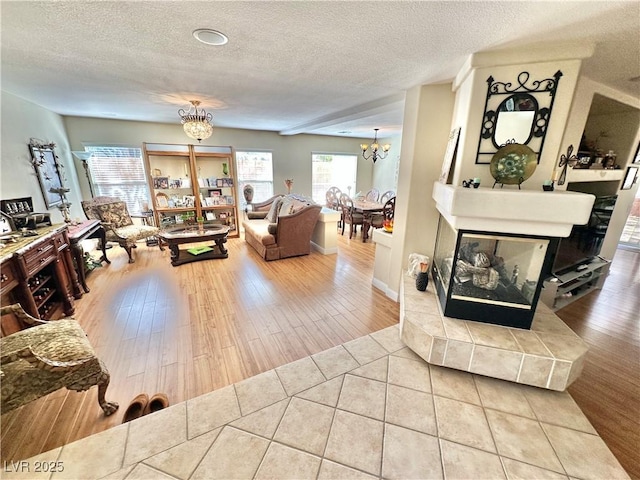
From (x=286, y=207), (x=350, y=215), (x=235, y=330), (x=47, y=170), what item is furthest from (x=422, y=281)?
(x=47, y=170)

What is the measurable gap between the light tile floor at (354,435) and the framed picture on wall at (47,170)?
11.7ft

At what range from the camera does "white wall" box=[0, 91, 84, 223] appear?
108 inches

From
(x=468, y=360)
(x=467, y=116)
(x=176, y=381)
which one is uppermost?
(x=467, y=116)

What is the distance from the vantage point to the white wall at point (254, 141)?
14.6 ft

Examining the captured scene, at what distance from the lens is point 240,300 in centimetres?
301

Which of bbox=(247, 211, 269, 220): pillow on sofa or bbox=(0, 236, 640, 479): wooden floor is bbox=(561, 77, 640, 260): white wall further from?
bbox=(247, 211, 269, 220): pillow on sofa

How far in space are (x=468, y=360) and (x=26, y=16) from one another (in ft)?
11.5

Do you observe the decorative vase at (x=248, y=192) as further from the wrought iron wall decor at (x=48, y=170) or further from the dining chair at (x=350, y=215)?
Result: the wrought iron wall decor at (x=48, y=170)

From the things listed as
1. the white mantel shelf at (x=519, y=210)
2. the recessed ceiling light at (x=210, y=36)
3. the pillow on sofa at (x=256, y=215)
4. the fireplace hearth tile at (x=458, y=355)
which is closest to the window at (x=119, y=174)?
the pillow on sofa at (x=256, y=215)

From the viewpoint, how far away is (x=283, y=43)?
1673mm

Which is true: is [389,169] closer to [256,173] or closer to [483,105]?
[256,173]

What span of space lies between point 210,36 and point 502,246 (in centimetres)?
255

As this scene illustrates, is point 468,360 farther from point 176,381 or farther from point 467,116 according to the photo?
point 176,381

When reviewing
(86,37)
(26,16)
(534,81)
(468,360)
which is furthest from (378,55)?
(468,360)
